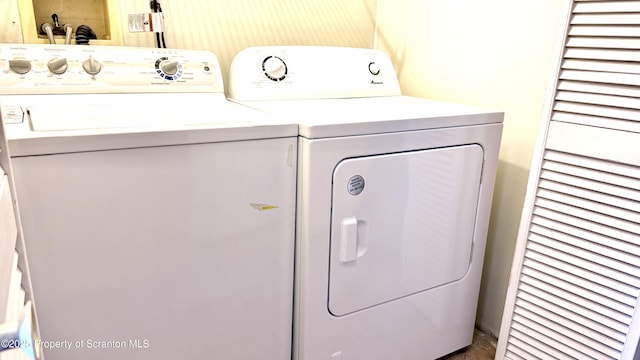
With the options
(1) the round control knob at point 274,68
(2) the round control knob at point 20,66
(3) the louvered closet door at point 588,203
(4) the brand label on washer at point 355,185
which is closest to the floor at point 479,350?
(3) the louvered closet door at point 588,203

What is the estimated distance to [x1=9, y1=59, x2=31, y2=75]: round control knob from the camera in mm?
1213

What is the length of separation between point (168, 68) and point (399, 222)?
2.90 ft

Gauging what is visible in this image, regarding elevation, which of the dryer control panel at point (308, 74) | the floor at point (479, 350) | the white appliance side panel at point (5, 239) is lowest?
the floor at point (479, 350)

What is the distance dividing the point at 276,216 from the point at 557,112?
0.85m

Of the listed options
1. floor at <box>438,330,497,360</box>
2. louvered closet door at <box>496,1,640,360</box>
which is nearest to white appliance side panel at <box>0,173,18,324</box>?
louvered closet door at <box>496,1,640,360</box>

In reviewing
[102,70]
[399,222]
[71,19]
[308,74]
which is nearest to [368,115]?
[399,222]

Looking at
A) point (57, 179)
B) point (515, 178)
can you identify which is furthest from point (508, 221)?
point (57, 179)

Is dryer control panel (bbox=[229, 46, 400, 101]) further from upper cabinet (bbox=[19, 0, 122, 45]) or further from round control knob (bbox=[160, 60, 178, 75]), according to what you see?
upper cabinet (bbox=[19, 0, 122, 45])

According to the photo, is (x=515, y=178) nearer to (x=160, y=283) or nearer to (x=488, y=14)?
(x=488, y=14)

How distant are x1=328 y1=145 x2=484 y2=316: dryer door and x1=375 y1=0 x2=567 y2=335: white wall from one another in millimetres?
245

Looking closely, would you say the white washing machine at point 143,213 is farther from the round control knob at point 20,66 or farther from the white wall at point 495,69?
the white wall at point 495,69

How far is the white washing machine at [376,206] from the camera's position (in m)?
1.17

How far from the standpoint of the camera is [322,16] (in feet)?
6.29

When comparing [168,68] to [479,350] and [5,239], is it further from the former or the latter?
[479,350]
